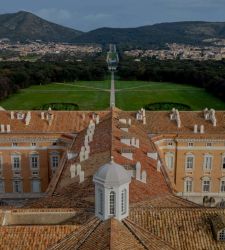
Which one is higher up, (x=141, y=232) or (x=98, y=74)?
(x=141, y=232)

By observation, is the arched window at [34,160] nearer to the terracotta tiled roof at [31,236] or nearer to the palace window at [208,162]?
the palace window at [208,162]

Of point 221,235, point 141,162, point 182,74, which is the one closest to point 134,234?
point 221,235

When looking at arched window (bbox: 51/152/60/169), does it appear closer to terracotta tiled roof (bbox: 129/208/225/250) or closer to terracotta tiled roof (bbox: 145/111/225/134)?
terracotta tiled roof (bbox: 145/111/225/134)

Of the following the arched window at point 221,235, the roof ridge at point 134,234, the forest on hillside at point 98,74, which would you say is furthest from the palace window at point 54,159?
the forest on hillside at point 98,74

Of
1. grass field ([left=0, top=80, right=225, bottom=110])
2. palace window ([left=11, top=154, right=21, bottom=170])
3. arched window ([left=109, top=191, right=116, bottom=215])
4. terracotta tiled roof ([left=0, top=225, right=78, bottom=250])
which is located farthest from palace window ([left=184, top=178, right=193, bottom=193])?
grass field ([left=0, top=80, right=225, bottom=110])

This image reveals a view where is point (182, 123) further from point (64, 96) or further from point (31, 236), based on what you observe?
point (64, 96)

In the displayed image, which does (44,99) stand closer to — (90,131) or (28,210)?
(90,131)

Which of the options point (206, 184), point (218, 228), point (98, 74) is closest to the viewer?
point (218, 228)
